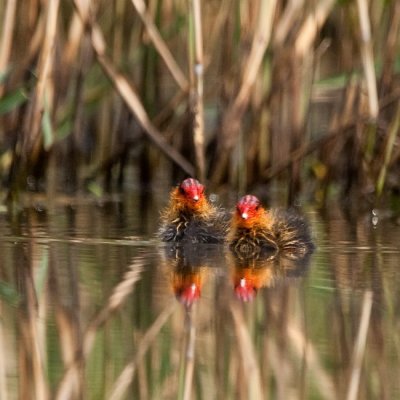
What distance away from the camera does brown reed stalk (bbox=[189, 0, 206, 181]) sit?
7.51 metres

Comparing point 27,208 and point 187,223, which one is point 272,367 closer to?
point 187,223

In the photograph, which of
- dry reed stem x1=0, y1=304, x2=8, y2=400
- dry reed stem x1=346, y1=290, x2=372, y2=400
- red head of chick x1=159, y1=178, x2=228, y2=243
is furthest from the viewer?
red head of chick x1=159, y1=178, x2=228, y2=243

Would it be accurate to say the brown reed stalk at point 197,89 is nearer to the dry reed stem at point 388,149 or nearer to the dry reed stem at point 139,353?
the dry reed stem at point 388,149

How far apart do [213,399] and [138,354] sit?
51 centimetres

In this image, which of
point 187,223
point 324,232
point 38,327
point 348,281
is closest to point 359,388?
point 38,327

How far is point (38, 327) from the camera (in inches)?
176

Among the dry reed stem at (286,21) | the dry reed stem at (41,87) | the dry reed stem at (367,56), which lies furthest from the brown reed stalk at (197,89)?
the dry reed stem at (367,56)

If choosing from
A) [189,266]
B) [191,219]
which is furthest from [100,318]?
[191,219]

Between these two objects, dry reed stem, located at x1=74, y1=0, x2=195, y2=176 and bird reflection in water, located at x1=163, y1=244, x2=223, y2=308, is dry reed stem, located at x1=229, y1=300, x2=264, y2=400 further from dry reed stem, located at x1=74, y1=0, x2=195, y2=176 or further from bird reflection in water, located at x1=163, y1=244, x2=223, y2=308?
dry reed stem, located at x1=74, y1=0, x2=195, y2=176

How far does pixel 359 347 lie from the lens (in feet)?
14.1

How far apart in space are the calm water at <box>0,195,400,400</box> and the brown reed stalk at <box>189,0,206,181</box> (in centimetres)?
103

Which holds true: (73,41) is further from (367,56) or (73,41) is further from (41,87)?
(367,56)

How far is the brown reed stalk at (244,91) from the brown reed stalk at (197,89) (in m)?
0.21

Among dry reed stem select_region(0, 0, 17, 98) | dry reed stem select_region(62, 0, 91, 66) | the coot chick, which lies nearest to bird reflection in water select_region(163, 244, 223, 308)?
the coot chick
